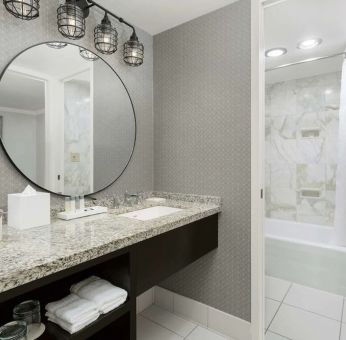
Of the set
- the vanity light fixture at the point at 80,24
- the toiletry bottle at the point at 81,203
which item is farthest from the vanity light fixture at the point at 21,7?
the toiletry bottle at the point at 81,203

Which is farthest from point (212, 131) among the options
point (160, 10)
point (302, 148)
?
point (302, 148)

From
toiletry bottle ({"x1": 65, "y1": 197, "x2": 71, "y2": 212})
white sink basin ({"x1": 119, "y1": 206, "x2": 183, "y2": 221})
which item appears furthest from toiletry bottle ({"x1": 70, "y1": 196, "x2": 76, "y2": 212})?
white sink basin ({"x1": 119, "y1": 206, "x2": 183, "y2": 221})

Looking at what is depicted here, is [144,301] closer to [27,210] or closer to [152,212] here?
[152,212]

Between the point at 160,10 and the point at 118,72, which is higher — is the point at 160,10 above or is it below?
above

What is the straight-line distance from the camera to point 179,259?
148 cm

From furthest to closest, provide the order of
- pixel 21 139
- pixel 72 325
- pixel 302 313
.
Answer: pixel 302 313 < pixel 21 139 < pixel 72 325

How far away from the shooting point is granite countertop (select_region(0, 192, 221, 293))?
0.76 metres

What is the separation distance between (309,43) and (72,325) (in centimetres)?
274

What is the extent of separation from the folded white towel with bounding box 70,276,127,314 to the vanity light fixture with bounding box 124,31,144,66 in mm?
1484

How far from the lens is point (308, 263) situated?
2.31 metres

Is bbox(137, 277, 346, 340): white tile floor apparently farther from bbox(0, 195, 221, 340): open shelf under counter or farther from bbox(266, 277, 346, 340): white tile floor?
bbox(0, 195, 221, 340): open shelf under counter

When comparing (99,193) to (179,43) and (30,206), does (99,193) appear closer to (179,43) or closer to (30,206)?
(30,206)

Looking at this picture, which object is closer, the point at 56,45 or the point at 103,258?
the point at 103,258

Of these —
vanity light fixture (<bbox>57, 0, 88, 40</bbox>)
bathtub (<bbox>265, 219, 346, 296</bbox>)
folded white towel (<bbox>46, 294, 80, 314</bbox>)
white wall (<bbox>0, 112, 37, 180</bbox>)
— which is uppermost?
vanity light fixture (<bbox>57, 0, 88, 40</bbox>)
